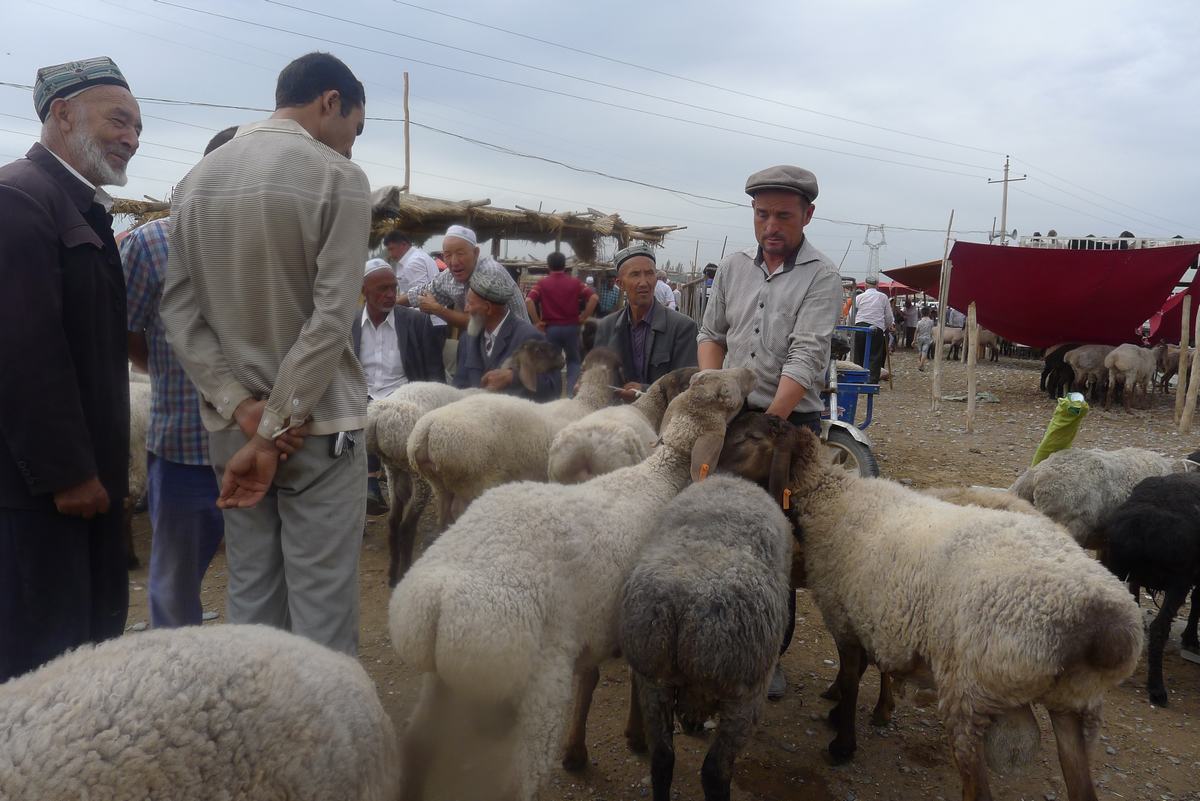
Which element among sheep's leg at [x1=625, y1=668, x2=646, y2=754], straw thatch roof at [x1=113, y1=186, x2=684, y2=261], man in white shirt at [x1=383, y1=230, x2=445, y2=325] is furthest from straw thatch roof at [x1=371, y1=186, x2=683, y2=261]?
sheep's leg at [x1=625, y1=668, x2=646, y2=754]

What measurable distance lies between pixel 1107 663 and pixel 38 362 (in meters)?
3.69

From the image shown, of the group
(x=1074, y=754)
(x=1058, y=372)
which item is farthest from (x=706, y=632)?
(x=1058, y=372)

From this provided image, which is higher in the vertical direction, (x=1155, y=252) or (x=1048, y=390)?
(x=1155, y=252)

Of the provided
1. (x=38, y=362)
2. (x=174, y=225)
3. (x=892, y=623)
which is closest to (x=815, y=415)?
(x=892, y=623)

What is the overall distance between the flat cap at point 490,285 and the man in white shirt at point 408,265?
1978mm

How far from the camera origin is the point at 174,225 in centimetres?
223

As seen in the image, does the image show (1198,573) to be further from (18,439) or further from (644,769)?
(18,439)

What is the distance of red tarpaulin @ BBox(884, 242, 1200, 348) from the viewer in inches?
530

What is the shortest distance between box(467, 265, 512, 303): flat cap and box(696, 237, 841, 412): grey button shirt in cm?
204

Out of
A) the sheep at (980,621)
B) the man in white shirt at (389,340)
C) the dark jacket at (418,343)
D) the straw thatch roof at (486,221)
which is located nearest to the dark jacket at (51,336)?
the sheep at (980,621)

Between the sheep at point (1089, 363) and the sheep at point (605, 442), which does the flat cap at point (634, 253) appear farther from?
the sheep at point (1089, 363)

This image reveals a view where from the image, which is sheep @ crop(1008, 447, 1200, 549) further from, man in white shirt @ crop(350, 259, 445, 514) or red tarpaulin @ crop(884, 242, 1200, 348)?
red tarpaulin @ crop(884, 242, 1200, 348)

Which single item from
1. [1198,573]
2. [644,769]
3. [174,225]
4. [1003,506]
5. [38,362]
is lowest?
[644,769]

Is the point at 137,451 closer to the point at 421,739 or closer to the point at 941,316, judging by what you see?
the point at 421,739
